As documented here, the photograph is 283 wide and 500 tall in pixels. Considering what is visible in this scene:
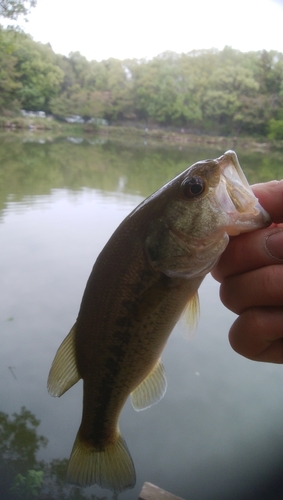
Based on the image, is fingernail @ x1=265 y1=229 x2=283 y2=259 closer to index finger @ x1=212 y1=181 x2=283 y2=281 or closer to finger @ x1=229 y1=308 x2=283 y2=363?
index finger @ x1=212 y1=181 x2=283 y2=281

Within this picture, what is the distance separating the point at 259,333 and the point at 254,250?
24cm

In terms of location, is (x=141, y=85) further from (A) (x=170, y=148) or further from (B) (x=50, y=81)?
(B) (x=50, y=81)

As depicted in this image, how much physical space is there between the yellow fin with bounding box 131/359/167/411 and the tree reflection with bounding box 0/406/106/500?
5.63ft

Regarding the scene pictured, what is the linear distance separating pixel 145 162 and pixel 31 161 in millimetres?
5746

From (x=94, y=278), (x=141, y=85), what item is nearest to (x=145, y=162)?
(x=141, y=85)

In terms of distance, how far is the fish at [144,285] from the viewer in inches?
38.9

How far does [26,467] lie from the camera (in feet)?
8.55

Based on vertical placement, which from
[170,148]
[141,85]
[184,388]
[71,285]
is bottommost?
[184,388]

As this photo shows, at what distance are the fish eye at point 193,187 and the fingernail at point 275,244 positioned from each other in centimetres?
22

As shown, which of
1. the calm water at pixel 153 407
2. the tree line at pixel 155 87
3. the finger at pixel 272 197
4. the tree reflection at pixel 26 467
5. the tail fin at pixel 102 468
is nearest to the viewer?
the finger at pixel 272 197

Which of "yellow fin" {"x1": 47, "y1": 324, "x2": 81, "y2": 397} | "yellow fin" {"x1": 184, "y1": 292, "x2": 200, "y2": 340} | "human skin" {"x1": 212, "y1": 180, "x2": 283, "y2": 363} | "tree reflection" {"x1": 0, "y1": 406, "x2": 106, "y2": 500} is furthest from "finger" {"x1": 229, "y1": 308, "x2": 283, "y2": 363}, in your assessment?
"tree reflection" {"x1": 0, "y1": 406, "x2": 106, "y2": 500}

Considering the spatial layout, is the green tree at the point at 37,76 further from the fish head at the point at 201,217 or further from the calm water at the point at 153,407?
the fish head at the point at 201,217

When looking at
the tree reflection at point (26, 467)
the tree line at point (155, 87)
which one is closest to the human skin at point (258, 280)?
the tree reflection at point (26, 467)

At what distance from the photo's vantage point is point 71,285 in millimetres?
5043
